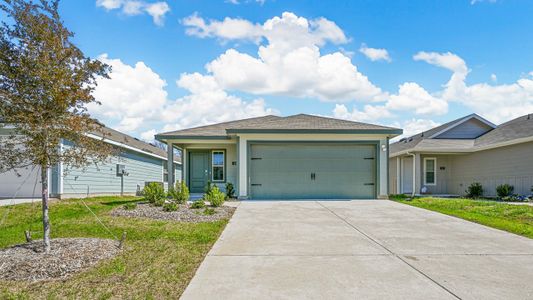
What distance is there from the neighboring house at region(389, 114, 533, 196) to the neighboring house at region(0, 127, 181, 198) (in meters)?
14.3

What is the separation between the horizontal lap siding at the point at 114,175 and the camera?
13.1 meters

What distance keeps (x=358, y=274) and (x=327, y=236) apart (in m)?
2.25

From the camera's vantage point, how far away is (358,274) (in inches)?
161

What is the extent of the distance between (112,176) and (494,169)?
18.2m

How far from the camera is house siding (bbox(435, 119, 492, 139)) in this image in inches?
731

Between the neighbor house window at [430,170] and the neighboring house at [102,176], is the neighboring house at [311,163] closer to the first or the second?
the neighboring house at [102,176]

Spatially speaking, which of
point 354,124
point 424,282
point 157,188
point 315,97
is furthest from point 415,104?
point 424,282

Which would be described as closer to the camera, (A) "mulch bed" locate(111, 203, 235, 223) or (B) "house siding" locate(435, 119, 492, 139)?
(A) "mulch bed" locate(111, 203, 235, 223)

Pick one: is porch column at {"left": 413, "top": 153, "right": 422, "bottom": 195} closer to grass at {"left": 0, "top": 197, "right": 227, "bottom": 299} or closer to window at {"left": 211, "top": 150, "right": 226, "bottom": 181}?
window at {"left": 211, "top": 150, "right": 226, "bottom": 181}

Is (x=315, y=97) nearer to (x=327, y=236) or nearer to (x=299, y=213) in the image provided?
(x=299, y=213)

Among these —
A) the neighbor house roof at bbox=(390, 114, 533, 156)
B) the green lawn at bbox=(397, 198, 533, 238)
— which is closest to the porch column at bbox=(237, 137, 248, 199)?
the green lawn at bbox=(397, 198, 533, 238)

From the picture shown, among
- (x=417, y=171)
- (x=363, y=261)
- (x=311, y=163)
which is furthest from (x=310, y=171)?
(x=363, y=261)

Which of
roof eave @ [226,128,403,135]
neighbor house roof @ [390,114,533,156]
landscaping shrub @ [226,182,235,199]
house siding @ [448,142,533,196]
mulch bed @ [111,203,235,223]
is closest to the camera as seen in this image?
mulch bed @ [111,203,235,223]

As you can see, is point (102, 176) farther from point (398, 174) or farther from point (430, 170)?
point (430, 170)
